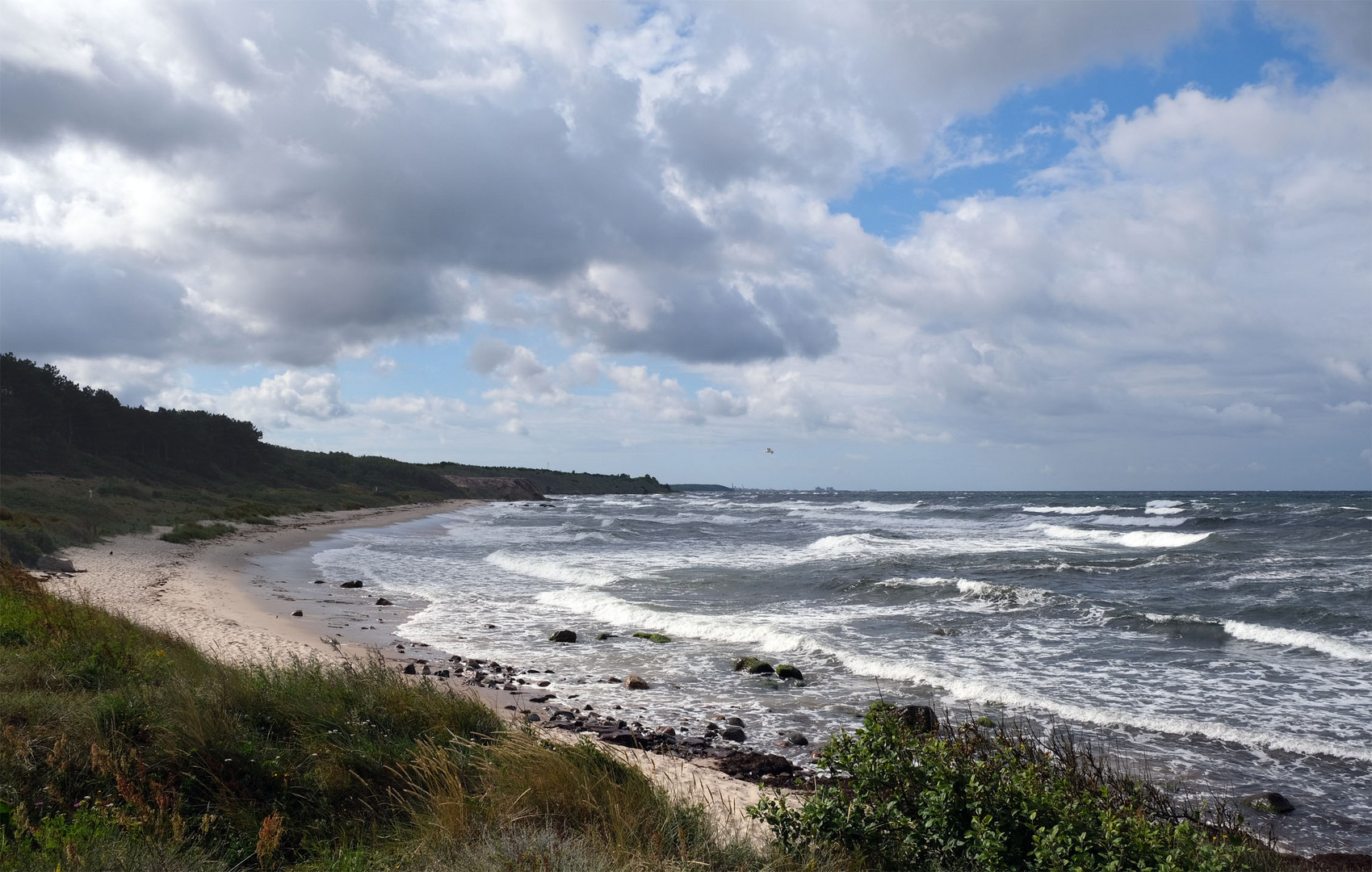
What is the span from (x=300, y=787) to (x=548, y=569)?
2068cm

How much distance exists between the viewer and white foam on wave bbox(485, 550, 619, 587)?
23406 millimetres

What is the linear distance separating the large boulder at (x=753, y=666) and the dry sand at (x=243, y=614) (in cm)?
375

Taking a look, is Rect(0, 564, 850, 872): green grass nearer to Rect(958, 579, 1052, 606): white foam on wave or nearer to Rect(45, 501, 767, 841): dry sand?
Rect(45, 501, 767, 841): dry sand

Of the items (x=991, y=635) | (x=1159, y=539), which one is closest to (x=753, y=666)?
(x=991, y=635)

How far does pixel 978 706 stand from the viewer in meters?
10.3

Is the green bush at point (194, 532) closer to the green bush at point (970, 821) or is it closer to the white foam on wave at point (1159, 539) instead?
the green bush at point (970, 821)

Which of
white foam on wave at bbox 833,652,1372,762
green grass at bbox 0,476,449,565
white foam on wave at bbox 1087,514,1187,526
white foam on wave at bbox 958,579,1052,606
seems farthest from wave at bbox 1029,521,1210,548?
green grass at bbox 0,476,449,565

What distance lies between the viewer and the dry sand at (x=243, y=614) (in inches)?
275

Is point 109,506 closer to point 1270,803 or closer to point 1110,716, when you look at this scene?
point 1110,716

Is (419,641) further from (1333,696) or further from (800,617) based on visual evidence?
(1333,696)

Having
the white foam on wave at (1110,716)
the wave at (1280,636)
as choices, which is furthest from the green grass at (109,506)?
the wave at (1280,636)

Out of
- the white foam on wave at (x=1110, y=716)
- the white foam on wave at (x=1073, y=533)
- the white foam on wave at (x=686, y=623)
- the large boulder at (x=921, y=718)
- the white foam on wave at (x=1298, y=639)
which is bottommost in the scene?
the white foam on wave at (x=686, y=623)

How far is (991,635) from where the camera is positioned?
1515 centimetres

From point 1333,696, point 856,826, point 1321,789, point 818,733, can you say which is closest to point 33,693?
point 856,826
